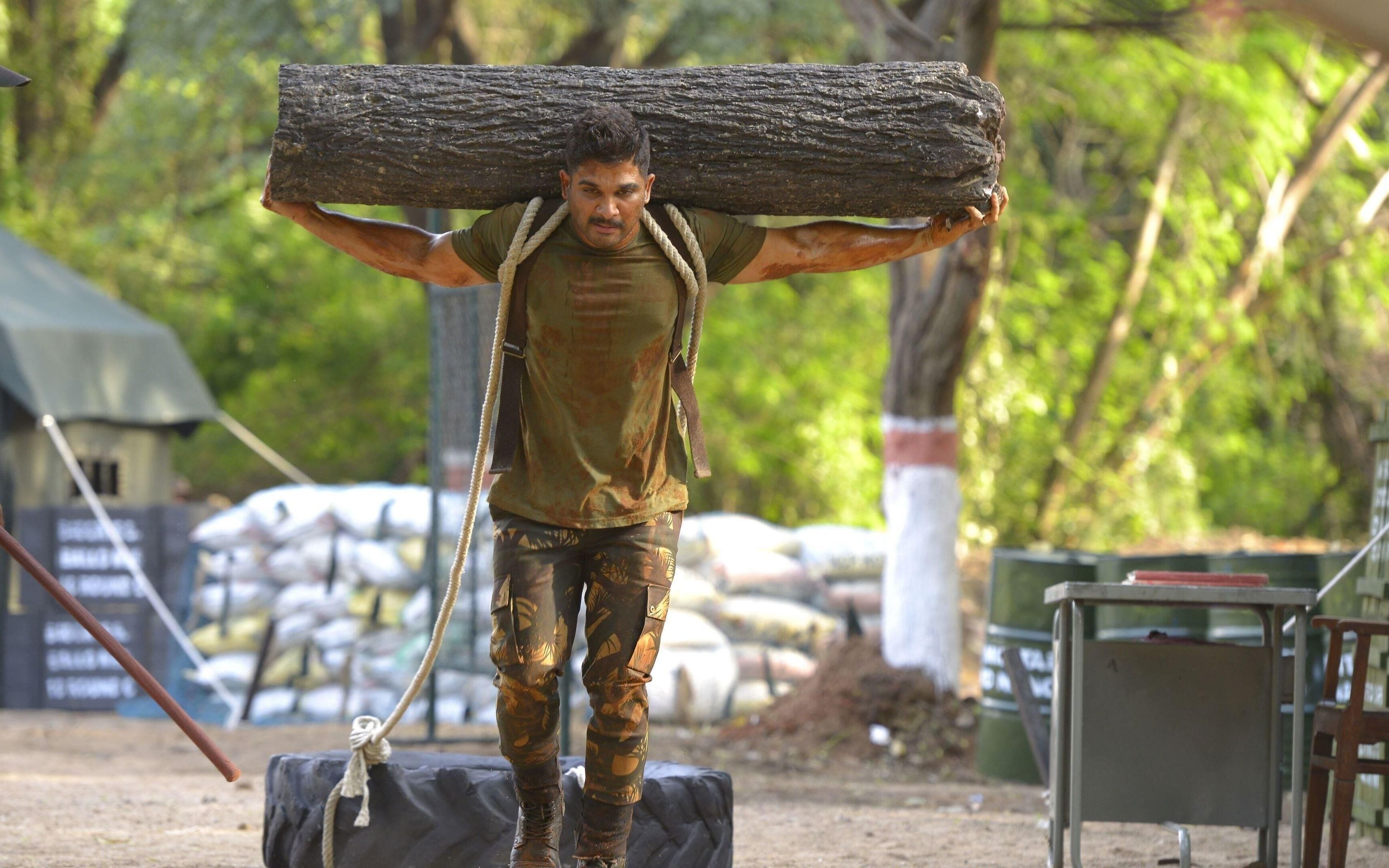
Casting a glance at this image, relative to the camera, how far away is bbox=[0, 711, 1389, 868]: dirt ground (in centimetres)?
503

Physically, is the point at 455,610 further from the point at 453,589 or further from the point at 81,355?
the point at 453,589

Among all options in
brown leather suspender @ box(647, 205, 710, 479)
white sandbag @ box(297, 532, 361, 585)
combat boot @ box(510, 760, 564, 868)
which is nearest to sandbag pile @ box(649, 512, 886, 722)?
white sandbag @ box(297, 532, 361, 585)

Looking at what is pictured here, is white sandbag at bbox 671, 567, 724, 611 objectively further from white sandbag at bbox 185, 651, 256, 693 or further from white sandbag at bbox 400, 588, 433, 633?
white sandbag at bbox 185, 651, 256, 693

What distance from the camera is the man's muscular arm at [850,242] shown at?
3822 millimetres

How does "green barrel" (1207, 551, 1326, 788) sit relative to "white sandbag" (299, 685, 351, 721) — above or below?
above

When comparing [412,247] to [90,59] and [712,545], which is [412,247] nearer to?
[712,545]

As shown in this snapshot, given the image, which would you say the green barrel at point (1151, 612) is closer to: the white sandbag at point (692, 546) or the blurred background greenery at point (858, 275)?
the white sandbag at point (692, 546)

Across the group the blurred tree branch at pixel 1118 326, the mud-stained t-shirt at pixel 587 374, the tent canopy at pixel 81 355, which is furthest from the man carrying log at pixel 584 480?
the blurred tree branch at pixel 1118 326

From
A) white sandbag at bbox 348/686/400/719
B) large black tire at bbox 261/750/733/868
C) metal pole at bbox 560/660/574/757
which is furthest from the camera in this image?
white sandbag at bbox 348/686/400/719

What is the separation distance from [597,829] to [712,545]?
5851 millimetres

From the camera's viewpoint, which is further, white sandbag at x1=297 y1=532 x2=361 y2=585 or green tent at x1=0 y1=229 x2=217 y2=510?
green tent at x1=0 y1=229 x2=217 y2=510

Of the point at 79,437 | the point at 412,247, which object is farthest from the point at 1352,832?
the point at 79,437

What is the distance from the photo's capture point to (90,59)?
18656 mm

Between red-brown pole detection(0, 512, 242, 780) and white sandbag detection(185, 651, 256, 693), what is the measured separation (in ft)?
17.9
